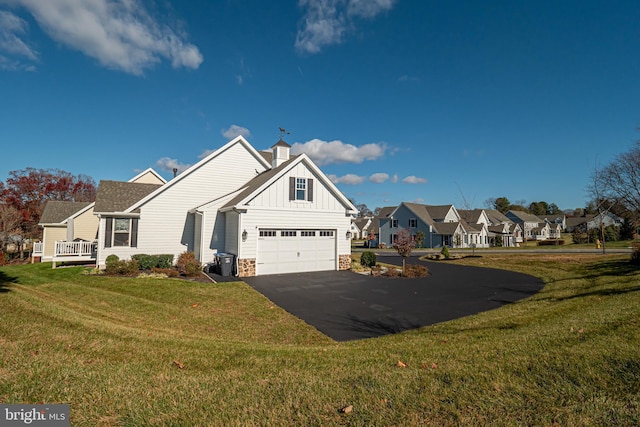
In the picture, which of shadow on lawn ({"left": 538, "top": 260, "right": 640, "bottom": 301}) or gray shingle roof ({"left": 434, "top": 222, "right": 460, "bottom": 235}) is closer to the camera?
shadow on lawn ({"left": 538, "top": 260, "right": 640, "bottom": 301})

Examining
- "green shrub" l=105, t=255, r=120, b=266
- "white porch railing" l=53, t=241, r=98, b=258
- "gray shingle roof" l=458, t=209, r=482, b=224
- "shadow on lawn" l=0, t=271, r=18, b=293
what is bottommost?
"shadow on lawn" l=0, t=271, r=18, b=293

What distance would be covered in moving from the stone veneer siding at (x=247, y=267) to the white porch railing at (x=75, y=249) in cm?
1027

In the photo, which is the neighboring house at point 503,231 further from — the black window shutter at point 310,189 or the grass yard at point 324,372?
the grass yard at point 324,372

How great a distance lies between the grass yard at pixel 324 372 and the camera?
10.3 ft

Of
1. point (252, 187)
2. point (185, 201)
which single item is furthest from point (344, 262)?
Result: point (185, 201)

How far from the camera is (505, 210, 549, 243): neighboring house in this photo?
68562 mm

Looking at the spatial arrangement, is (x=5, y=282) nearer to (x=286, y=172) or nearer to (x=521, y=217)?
(x=286, y=172)

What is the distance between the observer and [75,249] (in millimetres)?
18469

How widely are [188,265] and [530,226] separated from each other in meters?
76.5

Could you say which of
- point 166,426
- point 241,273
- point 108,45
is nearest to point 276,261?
point 241,273

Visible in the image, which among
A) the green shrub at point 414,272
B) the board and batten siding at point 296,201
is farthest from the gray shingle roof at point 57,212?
the green shrub at point 414,272

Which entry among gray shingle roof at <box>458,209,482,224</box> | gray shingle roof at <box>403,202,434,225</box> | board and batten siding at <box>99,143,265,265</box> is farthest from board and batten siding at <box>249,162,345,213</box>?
gray shingle roof at <box>458,209,482,224</box>

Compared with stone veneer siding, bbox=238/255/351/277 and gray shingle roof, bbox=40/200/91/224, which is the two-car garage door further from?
gray shingle roof, bbox=40/200/91/224

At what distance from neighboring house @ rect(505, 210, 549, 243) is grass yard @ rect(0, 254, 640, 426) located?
71.5 metres
